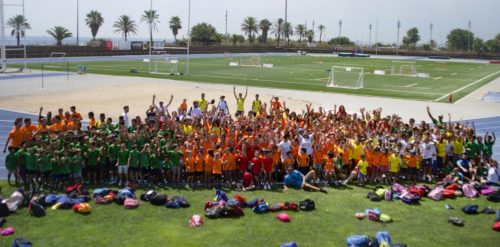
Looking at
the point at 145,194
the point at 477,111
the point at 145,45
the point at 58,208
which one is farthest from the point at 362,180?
the point at 145,45

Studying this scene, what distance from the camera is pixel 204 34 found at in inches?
4181

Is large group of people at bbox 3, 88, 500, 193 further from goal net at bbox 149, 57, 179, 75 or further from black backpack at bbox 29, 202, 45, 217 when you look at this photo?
goal net at bbox 149, 57, 179, 75

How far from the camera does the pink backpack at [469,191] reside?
12.3 metres

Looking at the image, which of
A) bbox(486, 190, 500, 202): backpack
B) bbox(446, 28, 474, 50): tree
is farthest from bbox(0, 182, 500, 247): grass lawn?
bbox(446, 28, 474, 50): tree

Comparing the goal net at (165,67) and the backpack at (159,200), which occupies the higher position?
the goal net at (165,67)

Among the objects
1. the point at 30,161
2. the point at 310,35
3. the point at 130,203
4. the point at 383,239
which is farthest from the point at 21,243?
the point at 310,35

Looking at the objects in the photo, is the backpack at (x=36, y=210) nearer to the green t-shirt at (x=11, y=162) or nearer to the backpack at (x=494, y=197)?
the green t-shirt at (x=11, y=162)

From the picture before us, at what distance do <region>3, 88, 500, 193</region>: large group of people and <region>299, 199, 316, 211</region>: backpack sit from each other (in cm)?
150

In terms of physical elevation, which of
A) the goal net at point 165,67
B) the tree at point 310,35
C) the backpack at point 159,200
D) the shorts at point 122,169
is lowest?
the backpack at point 159,200

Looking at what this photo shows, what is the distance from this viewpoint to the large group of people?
12.2 meters

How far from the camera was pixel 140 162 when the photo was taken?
12.4m

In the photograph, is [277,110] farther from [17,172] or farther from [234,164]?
[17,172]

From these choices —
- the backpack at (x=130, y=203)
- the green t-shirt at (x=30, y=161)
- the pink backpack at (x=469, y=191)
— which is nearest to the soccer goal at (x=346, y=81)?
the pink backpack at (x=469, y=191)

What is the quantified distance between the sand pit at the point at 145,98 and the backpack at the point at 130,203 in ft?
39.1
